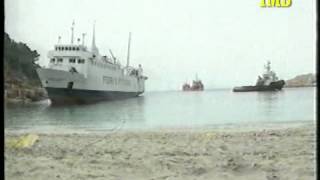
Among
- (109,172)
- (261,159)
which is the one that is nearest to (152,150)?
(109,172)

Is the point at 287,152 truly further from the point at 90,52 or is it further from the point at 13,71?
the point at 13,71

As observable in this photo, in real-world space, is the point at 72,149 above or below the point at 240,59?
below

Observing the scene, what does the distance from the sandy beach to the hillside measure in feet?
0.68

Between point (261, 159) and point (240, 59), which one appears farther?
point (240, 59)

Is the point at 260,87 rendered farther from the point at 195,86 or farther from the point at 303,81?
the point at 195,86

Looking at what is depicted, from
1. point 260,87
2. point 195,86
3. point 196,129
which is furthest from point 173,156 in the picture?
point 260,87

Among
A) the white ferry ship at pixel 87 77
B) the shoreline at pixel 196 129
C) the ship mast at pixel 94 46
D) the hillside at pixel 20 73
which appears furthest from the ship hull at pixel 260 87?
→ the hillside at pixel 20 73

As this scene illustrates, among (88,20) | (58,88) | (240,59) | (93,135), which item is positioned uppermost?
(88,20)

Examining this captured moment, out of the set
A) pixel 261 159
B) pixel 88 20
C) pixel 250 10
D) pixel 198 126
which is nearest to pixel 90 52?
pixel 88 20

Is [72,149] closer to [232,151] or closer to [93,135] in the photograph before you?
[93,135]

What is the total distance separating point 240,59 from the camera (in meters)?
2.12

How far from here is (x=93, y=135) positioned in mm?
2039

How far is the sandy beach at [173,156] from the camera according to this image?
1898 mm

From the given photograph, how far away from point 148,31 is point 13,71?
67 centimetres
